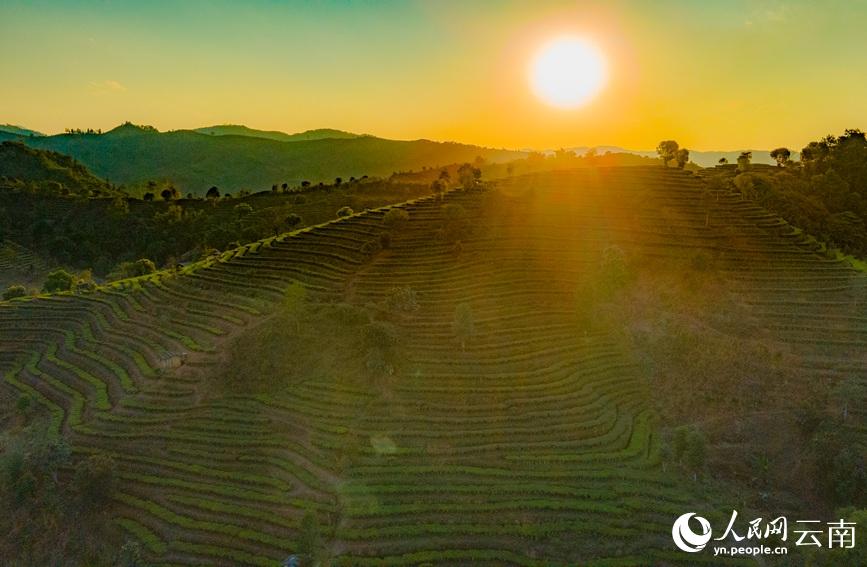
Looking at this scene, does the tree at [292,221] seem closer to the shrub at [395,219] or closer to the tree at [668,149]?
the shrub at [395,219]

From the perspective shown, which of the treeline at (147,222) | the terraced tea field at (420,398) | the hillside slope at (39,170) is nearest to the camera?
the terraced tea field at (420,398)

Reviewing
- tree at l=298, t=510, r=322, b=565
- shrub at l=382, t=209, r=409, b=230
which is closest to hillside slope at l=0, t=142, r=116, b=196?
shrub at l=382, t=209, r=409, b=230

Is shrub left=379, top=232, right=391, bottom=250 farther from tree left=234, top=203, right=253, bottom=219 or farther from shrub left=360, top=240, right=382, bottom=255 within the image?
tree left=234, top=203, right=253, bottom=219

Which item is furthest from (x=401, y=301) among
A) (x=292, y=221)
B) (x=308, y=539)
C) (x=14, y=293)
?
(x=14, y=293)

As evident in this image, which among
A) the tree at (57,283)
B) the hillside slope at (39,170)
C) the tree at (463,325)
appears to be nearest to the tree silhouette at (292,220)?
the tree at (57,283)

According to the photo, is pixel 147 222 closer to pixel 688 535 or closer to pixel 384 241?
pixel 384 241
